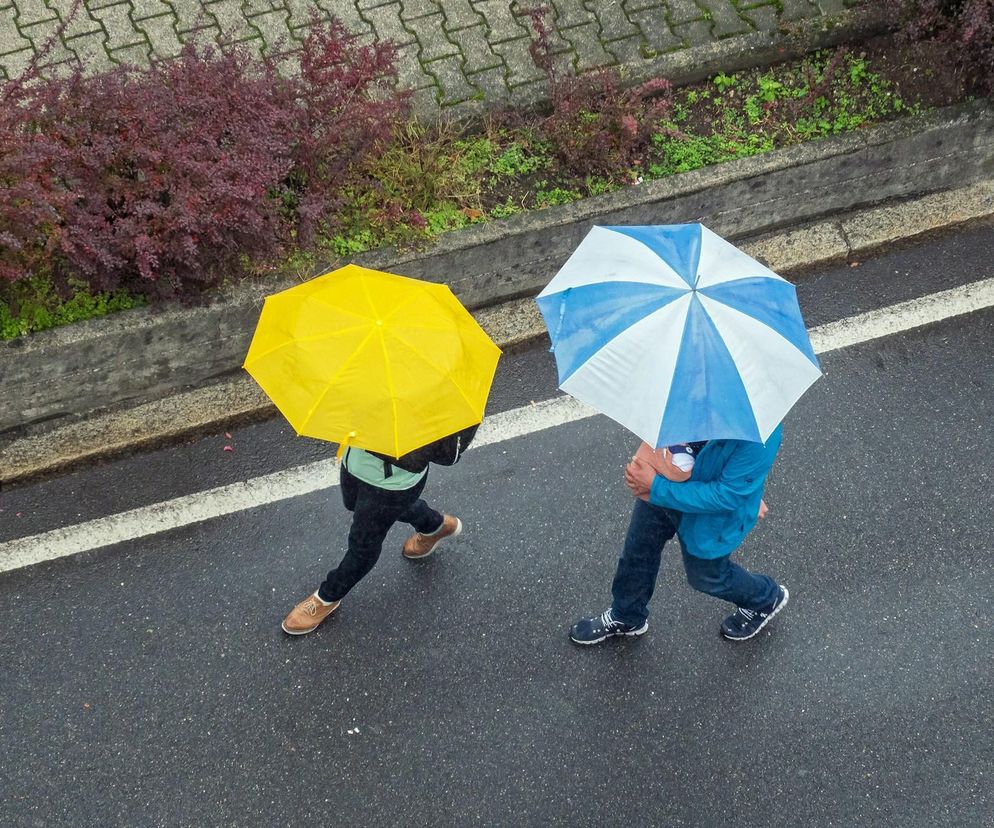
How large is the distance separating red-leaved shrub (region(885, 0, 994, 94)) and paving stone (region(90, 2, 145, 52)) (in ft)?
14.4

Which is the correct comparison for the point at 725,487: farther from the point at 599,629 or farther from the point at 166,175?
the point at 166,175

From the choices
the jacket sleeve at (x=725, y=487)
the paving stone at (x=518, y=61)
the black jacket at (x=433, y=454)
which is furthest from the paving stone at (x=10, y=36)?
the jacket sleeve at (x=725, y=487)

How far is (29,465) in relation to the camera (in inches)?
195

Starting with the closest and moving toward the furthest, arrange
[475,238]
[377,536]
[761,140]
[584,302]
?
[584,302] < [377,536] < [475,238] < [761,140]

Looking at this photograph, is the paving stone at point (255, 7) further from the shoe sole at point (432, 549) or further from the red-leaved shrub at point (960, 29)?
the red-leaved shrub at point (960, 29)

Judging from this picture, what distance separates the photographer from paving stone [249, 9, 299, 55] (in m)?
6.24

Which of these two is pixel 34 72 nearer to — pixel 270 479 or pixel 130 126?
pixel 130 126

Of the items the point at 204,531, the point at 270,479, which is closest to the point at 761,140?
the point at 270,479

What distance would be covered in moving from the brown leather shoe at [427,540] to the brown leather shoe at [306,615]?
1.35 ft

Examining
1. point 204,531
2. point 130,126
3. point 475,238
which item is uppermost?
point 130,126

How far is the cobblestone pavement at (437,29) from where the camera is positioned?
6.16 meters

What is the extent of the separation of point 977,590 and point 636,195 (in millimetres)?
2538

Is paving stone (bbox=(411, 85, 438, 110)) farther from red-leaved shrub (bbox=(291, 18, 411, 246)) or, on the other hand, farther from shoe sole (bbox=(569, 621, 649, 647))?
shoe sole (bbox=(569, 621, 649, 647))

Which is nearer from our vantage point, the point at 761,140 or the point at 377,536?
the point at 377,536
